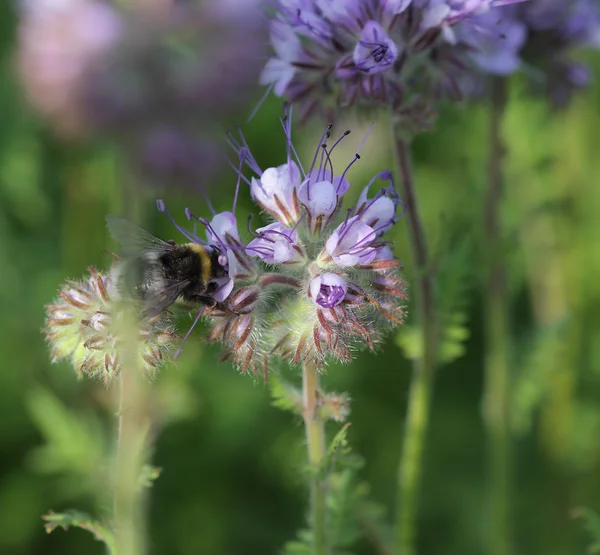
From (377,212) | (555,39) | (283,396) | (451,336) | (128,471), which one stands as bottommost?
(128,471)

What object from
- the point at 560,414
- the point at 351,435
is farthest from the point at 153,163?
the point at 560,414

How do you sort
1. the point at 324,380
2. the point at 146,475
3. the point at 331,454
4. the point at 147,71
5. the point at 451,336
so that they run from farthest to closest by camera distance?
the point at 324,380 < the point at 147,71 < the point at 451,336 < the point at 146,475 < the point at 331,454

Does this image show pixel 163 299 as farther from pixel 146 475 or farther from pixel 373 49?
pixel 373 49

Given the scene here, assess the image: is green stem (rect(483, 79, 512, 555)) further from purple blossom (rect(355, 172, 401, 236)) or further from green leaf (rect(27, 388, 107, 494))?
green leaf (rect(27, 388, 107, 494))

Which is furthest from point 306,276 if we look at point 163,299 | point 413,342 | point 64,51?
point 64,51

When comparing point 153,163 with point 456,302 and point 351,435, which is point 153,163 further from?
point 456,302

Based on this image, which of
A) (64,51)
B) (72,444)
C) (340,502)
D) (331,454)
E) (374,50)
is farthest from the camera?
(64,51)

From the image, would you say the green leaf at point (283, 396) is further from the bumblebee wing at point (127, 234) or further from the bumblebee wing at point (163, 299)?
the bumblebee wing at point (127, 234)
